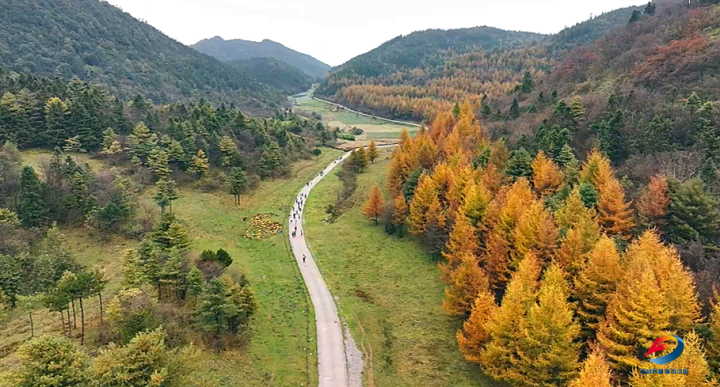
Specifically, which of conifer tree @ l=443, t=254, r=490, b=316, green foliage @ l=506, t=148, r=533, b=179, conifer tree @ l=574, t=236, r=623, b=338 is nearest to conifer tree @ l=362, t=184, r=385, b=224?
green foliage @ l=506, t=148, r=533, b=179

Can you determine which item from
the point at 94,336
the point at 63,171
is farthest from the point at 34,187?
the point at 94,336

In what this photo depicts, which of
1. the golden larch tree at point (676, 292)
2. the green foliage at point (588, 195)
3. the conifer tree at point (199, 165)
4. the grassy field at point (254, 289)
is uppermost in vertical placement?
the green foliage at point (588, 195)

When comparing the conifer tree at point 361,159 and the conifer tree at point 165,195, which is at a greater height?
the conifer tree at point 361,159

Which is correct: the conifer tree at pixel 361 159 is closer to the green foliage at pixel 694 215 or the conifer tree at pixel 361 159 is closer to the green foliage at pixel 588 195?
the green foliage at pixel 588 195

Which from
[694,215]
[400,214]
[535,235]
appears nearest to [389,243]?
[400,214]

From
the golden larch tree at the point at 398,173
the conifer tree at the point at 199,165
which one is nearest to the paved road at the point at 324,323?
the golden larch tree at the point at 398,173

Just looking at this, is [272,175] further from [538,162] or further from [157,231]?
[538,162]
